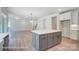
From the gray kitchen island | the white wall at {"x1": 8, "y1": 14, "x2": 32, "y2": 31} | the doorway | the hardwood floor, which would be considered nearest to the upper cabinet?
the doorway

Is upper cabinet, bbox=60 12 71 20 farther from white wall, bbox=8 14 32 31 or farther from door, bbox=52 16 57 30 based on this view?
white wall, bbox=8 14 32 31

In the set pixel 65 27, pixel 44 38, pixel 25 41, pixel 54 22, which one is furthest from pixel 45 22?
pixel 25 41

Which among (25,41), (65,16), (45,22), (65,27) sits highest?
(65,16)


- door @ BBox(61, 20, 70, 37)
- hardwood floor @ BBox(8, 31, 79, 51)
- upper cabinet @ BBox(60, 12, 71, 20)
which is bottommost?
hardwood floor @ BBox(8, 31, 79, 51)

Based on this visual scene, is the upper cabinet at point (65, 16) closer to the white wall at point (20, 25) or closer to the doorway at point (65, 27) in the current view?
the doorway at point (65, 27)

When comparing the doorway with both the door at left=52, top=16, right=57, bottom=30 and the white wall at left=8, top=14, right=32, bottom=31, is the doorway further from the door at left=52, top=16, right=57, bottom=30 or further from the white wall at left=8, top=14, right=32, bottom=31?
the white wall at left=8, top=14, right=32, bottom=31

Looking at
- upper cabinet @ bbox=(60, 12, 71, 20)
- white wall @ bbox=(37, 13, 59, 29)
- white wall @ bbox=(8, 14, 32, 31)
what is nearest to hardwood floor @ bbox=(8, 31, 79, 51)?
white wall @ bbox=(8, 14, 32, 31)

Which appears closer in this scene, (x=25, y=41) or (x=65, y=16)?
(x=25, y=41)

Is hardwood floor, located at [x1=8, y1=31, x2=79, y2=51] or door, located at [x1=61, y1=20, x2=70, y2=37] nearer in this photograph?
hardwood floor, located at [x1=8, y1=31, x2=79, y2=51]

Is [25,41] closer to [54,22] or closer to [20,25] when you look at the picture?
[20,25]

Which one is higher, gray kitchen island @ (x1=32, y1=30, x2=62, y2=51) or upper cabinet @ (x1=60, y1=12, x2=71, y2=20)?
upper cabinet @ (x1=60, y1=12, x2=71, y2=20)
